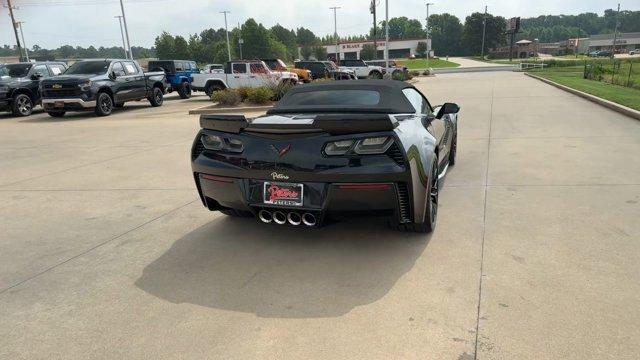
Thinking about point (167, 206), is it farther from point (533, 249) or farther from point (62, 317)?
point (533, 249)

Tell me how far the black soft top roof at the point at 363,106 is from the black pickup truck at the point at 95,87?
12418 mm

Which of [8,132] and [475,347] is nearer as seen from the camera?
[475,347]

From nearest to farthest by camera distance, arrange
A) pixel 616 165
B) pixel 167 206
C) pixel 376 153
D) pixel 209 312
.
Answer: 1. pixel 209 312
2. pixel 376 153
3. pixel 167 206
4. pixel 616 165

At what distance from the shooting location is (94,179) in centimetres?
690

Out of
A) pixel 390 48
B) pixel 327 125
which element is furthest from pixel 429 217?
pixel 390 48

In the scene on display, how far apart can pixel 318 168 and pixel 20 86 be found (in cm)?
1681

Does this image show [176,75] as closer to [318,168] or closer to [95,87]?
[95,87]

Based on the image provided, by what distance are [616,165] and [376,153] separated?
4631 millimetres

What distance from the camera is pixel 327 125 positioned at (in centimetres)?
350

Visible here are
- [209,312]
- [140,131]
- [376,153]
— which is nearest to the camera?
[209,312]

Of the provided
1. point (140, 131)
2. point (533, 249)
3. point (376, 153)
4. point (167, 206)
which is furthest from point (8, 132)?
point (533, 249)

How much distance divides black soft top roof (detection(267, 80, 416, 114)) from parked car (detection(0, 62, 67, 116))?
1513cm

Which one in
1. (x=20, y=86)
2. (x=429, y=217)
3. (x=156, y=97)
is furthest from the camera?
(x=156, y=97)

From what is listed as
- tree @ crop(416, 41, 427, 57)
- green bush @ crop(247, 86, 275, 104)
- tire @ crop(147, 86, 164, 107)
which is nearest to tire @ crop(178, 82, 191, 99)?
tire @ crop(147, 86, 164, 107)
